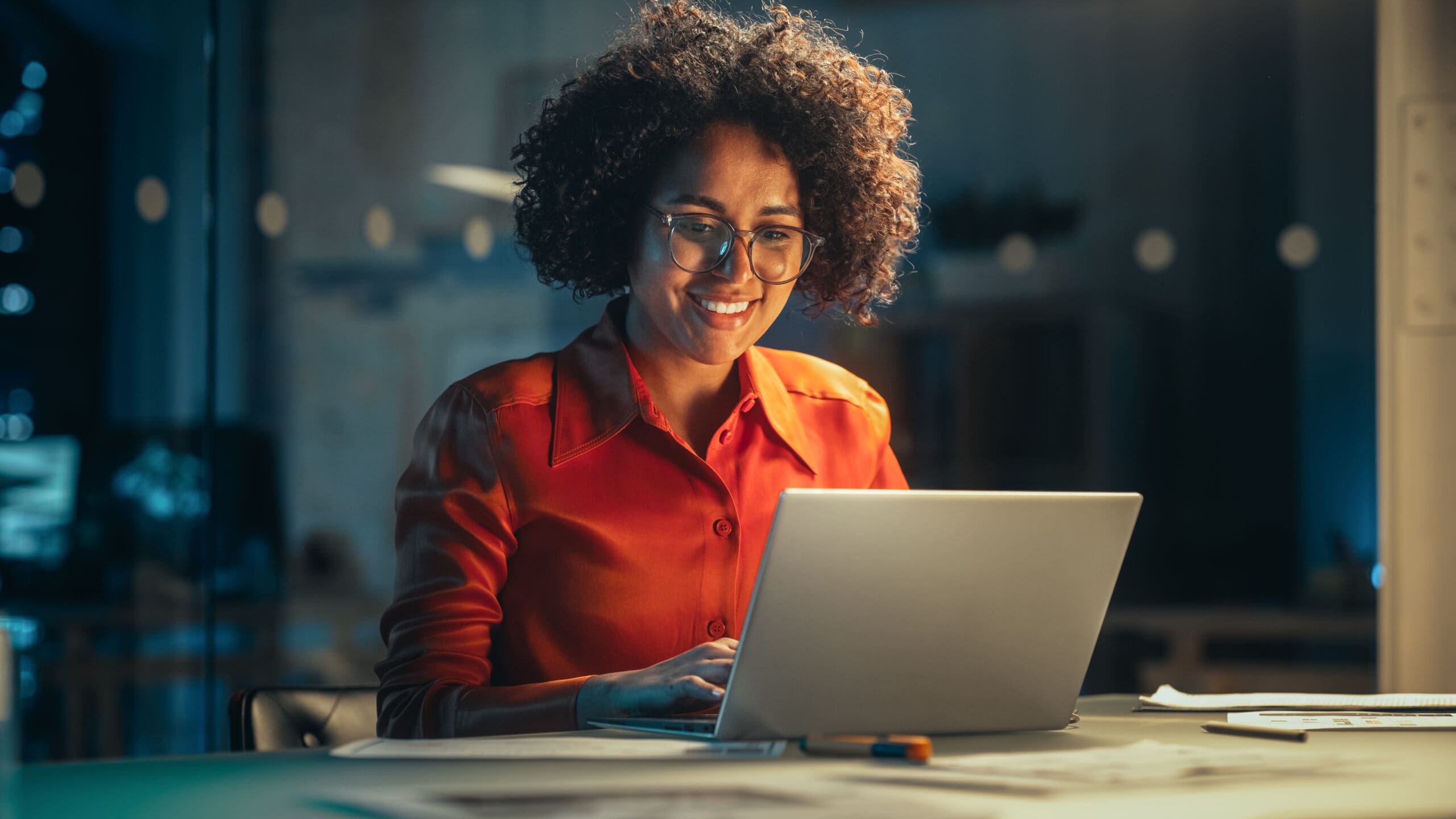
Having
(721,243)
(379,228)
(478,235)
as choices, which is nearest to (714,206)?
(721,243)

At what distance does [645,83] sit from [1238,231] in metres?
2.04

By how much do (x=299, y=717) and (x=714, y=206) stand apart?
82 cm

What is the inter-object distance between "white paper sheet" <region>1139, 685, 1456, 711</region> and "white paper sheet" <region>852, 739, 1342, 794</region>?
0.26 meters

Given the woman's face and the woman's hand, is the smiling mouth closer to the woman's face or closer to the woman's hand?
the woman's face

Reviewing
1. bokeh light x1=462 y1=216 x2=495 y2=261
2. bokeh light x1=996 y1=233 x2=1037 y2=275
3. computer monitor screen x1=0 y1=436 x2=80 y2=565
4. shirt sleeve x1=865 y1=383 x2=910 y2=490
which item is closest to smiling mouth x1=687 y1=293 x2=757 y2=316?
shirt sleeve x1=865 y1=383 x2=910 y2=490

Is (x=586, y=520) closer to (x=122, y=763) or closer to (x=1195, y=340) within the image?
(x=122, y=763)

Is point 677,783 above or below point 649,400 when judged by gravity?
below

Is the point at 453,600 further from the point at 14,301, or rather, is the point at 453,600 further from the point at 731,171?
the point at 14,301

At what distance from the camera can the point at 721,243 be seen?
169cm

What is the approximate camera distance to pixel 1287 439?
10.5 feet

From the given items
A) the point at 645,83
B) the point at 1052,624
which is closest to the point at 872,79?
the point at 645,83

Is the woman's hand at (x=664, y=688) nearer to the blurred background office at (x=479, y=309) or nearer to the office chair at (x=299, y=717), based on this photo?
the office chair at (x=299, y=717)

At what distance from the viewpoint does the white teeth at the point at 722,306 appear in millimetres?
1676

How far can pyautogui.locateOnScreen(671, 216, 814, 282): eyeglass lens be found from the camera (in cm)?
168
